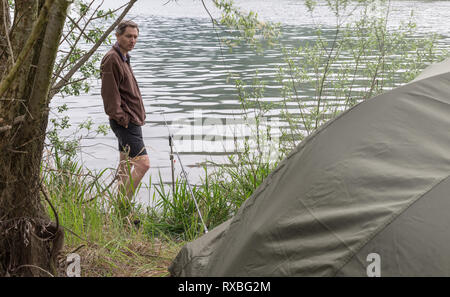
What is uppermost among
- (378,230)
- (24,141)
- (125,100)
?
(24,141)

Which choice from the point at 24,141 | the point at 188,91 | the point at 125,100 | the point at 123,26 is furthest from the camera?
the point at 188,91

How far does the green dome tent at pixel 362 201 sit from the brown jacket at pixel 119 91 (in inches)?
106

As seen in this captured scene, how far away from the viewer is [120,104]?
5.53m

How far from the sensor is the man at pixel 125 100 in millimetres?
5449

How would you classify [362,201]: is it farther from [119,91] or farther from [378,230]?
[119,91]

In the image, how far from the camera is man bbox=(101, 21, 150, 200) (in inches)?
215

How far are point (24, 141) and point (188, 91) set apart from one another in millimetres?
12256

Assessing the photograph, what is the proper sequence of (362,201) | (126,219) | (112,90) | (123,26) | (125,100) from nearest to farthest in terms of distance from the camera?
(362,201) < (126,219) < (112,90) < (123,26) < (125,100)

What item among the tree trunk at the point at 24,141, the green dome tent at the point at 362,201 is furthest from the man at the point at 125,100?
the green dome tent at the point at 362,201

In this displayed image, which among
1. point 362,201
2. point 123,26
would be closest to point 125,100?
point 123,26

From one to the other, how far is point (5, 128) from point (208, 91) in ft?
40.4

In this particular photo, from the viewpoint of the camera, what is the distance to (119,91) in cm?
564
